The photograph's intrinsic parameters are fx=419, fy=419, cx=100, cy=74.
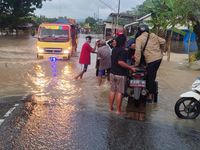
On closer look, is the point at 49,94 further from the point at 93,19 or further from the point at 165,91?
the point at 93,19

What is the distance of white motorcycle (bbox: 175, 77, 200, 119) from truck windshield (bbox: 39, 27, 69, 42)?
14.7 m

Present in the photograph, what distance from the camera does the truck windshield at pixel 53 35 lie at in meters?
22.6

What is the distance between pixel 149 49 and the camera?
31.0 ft

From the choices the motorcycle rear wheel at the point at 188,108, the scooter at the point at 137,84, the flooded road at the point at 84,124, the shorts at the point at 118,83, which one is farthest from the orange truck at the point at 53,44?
the motorcycle rear wheel at the point at 188,108

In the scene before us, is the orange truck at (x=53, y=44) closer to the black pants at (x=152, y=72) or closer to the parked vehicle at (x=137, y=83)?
the black pants at (x=152, y=72)

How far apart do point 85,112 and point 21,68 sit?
1012 centimetres

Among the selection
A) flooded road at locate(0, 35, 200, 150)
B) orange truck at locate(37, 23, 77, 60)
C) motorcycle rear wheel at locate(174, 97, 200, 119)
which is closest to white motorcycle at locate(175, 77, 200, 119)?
motorcycle rear wheel at locate(174, 97, 200, 119)

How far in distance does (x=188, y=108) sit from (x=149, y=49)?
5.43 ft

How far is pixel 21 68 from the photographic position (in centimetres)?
1844

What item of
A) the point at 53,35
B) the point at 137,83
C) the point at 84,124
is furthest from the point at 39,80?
the point at 53,35

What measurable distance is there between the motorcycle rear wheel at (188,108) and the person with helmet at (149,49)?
1.17 metres

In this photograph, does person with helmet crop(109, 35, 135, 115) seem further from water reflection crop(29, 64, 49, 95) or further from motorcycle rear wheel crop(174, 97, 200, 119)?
water reflection crop(29, 64, 49, 95)

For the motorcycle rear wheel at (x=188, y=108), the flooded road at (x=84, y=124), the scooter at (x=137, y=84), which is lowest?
the flooded road at (x=84, y=124)

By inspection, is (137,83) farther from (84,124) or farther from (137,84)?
(84,124)
